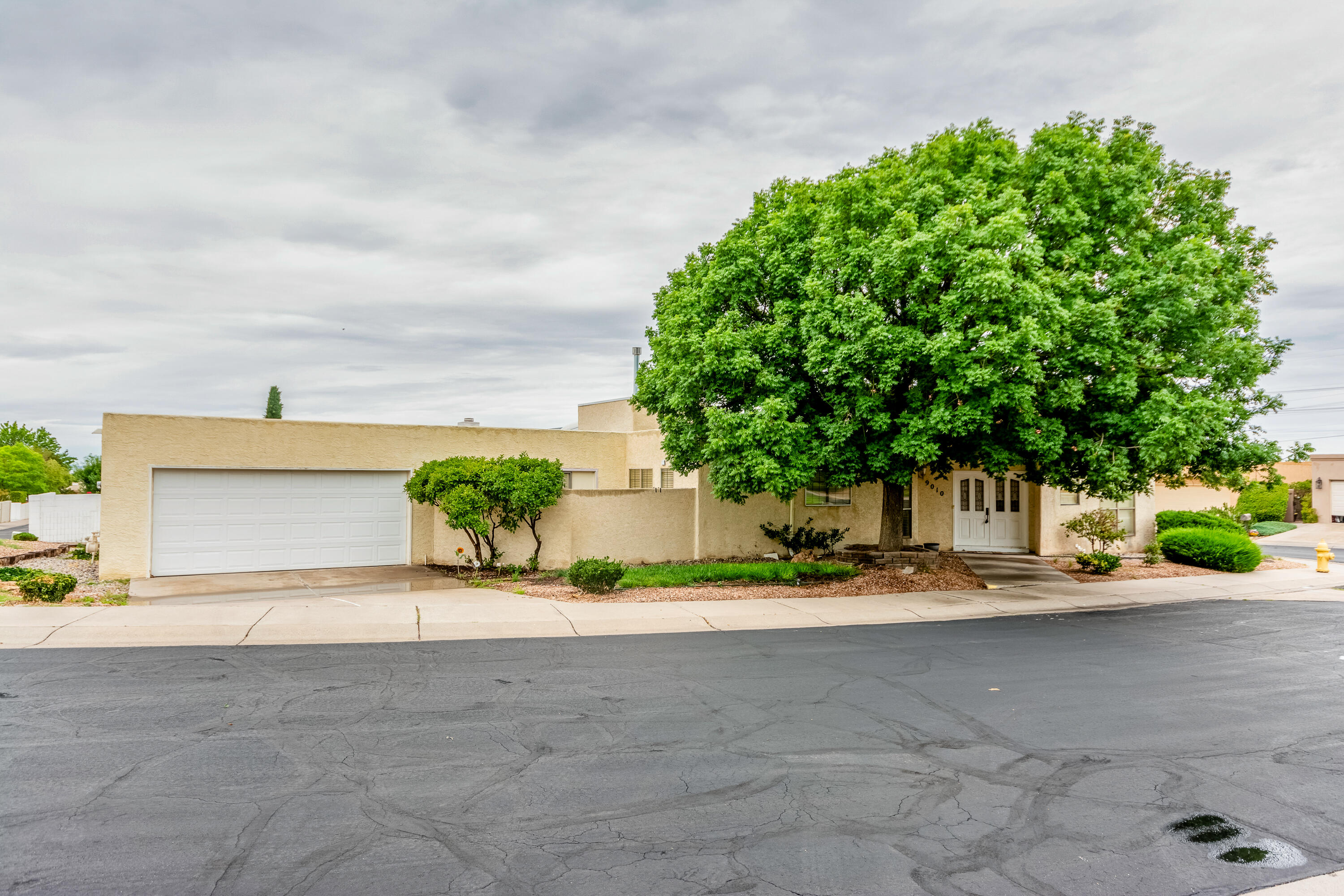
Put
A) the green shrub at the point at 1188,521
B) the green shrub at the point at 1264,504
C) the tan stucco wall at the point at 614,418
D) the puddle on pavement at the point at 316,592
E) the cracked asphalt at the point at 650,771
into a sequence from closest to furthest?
the cracked asphalt at the point at 650,771 → the puddle on pavement at the point at 316,592 → the green shrub at the point at 1188,521 → the tan stucco wall at the point at 614,418 → the green shrub at the point at 1264,504

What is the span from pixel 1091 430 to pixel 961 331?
329 centimetres

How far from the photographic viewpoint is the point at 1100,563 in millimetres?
17922

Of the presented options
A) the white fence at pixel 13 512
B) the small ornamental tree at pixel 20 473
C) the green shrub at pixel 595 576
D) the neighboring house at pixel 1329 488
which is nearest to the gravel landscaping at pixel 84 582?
the green shrub at pixel 595 576

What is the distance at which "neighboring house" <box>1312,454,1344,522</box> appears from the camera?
1470 inches

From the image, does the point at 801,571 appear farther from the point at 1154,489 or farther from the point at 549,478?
the point at 1154,489

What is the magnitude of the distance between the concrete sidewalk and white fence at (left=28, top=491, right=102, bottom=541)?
18.7 meters

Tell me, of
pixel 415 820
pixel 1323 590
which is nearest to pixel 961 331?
pixel 415 820

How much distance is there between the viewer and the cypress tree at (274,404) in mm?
44031

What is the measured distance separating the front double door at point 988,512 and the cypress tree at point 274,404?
3709 cm

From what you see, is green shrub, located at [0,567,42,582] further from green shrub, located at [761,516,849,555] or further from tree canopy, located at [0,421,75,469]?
tree canopy, located at [0,421,75,469]

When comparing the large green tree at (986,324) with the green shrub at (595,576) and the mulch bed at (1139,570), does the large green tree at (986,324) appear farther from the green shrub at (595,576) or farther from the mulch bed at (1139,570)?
the mulch bed at (1139,570)

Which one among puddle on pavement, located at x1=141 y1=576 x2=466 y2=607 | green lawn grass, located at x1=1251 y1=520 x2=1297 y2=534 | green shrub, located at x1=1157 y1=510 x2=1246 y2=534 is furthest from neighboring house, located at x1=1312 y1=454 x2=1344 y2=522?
puddle on pavement, located at x1=141 y1=576 x2=466 y2=607

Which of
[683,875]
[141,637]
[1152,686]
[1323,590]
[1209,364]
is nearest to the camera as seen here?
[683,875]

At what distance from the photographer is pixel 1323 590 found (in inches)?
665
